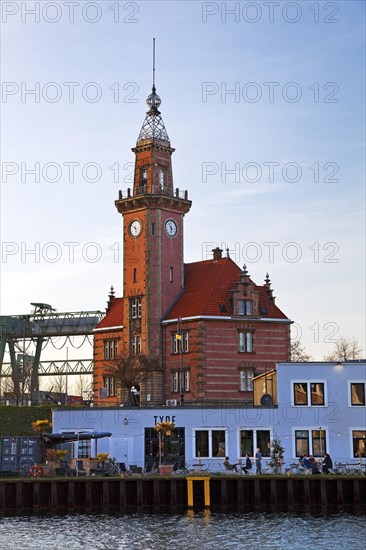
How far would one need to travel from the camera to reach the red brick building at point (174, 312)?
87.8 metres

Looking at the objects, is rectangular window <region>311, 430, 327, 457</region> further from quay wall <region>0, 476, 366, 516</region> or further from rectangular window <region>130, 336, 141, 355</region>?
rectangular window <region>130, 336, 141, 355</region>

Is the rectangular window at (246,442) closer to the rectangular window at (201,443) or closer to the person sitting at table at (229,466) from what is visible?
the rectangular window at (201,443)

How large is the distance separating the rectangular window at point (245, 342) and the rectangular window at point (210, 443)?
21.6m

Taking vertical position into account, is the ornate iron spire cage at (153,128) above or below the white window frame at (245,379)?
above

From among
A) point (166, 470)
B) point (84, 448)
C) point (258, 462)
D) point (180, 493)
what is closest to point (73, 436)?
point (84, 448)

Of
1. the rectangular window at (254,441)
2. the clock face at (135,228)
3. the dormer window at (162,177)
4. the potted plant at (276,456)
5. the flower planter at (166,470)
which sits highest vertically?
the dormer window at (162,177)

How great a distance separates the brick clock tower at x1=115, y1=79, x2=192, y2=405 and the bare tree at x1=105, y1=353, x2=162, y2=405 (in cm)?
59

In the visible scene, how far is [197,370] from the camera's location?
86.8 m

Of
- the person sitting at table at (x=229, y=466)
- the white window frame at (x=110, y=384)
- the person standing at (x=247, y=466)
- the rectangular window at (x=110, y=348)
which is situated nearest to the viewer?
the person standing at (x=247, y=466)

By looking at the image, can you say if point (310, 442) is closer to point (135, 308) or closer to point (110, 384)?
point (135, 308)

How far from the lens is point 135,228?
Result: 9462 centimetres

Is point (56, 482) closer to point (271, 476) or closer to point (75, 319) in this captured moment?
point (271, 476)

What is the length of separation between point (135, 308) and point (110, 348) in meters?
6.35

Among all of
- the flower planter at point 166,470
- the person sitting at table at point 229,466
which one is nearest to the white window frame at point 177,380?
the person sitting at table at point 229,466
